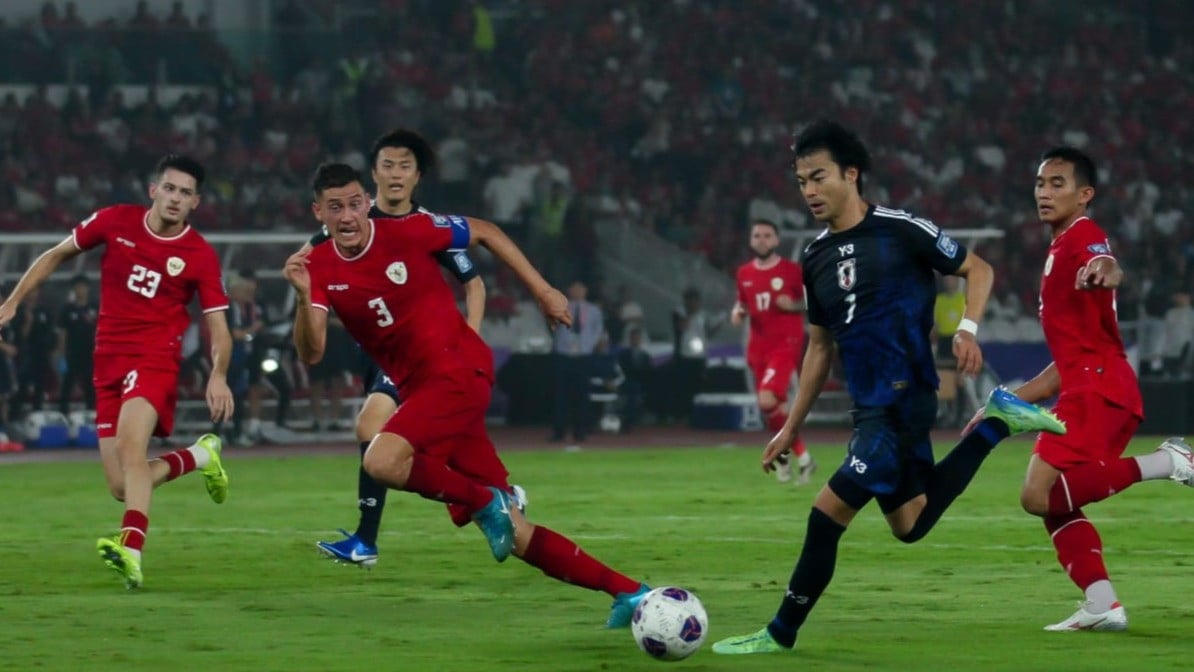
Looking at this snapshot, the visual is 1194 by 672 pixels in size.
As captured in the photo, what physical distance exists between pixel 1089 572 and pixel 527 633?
243cm

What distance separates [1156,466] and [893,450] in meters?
1.82

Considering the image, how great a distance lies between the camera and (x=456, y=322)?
934 centimetres

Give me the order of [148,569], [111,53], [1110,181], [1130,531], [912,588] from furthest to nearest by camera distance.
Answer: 1. [1110,181]
2. [111,53]
3. [1130,531]
4. [148,569]
5. [912,588]

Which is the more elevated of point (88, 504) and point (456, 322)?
point (456, 322)

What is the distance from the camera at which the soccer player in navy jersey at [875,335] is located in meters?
8.02

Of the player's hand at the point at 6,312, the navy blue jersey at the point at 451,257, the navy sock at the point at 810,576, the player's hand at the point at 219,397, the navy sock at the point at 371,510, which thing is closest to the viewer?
the navy sock at the point at 810,576

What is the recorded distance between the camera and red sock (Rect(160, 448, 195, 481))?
11651mm

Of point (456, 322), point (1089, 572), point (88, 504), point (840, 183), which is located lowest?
point (88, 504)

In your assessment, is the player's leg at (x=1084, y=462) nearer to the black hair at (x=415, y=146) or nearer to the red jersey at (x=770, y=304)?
the black hair at (x=415, y=146)

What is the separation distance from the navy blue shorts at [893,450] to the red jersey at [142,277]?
4.61m

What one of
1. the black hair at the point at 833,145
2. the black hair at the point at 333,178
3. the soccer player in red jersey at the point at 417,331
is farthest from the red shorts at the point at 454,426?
the black hair at the point at 833,145

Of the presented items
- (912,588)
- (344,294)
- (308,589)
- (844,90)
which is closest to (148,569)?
(308,589)

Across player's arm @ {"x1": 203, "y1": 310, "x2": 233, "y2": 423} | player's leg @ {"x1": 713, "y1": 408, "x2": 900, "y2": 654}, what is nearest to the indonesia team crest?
player's leg @ {"x1": 713, "y1": 408, "x2": 900, "y2": 654}

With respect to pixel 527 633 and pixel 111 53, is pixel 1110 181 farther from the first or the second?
pixel 527 633
